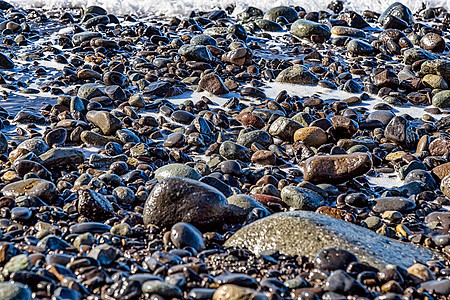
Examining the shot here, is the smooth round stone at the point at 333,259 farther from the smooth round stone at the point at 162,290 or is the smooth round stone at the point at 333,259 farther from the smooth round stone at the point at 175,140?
the smooth round stone at the point at 175,140

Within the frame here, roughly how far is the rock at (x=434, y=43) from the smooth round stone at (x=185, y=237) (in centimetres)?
569

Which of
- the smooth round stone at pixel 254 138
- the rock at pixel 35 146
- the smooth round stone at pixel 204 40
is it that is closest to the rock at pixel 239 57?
the smooth round stone at pixel 204 40

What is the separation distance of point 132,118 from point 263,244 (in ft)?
9.10

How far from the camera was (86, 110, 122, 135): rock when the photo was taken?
5199 millimetres

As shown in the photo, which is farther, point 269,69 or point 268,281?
point 269,69

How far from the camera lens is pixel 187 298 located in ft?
8.98

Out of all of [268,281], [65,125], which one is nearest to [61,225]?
[268,281]

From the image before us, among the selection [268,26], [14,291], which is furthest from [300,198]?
[268,26]

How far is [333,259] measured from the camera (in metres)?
3.06

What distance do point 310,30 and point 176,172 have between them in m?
4.68

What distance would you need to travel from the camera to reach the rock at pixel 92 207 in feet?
12.0

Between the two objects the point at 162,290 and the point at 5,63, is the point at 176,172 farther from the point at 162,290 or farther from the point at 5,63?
the point at 5,63

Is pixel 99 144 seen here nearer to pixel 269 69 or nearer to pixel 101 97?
pixel 101 97

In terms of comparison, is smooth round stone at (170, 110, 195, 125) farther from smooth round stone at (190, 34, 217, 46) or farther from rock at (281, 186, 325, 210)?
smooth round stone at (190, 34, 217, 46)
